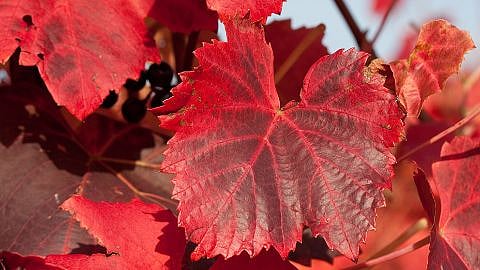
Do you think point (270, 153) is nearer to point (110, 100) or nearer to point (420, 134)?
point (110, 100)

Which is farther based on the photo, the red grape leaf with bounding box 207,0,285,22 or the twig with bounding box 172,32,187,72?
the twig with bounding box 172,32,187,72

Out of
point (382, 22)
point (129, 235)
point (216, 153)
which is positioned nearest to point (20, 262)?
point (129, 235)

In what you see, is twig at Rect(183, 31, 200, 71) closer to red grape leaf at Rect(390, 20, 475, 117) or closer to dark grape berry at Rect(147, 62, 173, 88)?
dark grape berry at Rect(147, 62, 173, 88)

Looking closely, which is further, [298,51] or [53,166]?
[298,51]

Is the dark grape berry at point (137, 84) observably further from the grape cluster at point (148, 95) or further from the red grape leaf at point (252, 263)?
the red grape leaf at point (252, 263)

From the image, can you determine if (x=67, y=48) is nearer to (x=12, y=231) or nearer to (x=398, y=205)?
(x=12, y=231)

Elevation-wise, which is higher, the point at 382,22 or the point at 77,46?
the point at 77,46

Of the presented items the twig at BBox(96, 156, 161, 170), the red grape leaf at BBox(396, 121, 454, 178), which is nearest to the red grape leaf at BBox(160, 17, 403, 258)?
the twig at BBox(96, 156, 161, 170)

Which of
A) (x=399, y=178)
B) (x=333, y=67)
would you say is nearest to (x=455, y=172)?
(x=333, y=67)
